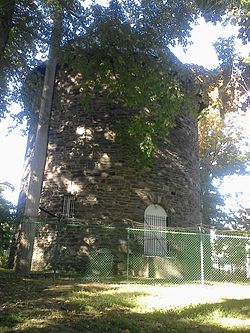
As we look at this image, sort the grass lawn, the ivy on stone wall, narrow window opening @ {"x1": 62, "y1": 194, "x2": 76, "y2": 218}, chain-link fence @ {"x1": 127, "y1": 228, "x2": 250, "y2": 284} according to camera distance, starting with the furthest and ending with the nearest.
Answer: narrow window opening @ {"x1": 62, "y1": 194, "x2": 76, "y2": 218} → chain-link fence @ {"x1": 127, "y1": 228, "x2": 250, "y2": 284} → the ivy on stone wall → the grass lawn

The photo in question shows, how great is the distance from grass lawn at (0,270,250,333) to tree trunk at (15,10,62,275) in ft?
4.43

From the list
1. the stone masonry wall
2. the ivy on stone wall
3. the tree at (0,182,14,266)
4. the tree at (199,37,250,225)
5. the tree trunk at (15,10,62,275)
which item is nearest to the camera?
the tree at (0,182,14,266)

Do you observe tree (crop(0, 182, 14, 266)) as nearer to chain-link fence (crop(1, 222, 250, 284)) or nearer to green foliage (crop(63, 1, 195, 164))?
chain-link fence (crop(1, 222, 250, 284))

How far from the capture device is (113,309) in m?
7.26

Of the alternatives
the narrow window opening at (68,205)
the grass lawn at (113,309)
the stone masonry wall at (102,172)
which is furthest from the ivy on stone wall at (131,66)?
the grass lawn at (113,309)

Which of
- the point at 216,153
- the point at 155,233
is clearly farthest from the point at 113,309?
the point at 216,153

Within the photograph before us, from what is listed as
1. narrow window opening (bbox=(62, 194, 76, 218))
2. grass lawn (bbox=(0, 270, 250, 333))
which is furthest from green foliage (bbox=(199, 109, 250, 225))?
grass lawn (bbox=(0, 270, 250, 333))

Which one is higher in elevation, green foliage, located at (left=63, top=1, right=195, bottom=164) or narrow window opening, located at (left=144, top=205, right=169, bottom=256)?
green foliage, located at (left=63, top=1, right=195, bottom=164)

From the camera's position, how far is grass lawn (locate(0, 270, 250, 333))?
5891 mm

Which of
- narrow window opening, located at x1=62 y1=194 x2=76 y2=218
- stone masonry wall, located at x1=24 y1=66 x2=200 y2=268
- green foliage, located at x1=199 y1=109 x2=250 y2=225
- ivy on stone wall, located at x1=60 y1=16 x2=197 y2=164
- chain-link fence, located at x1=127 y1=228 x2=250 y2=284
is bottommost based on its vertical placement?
chain-link fence, located at x1=127 y1=228 x2=250 y2=284

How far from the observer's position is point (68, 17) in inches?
465

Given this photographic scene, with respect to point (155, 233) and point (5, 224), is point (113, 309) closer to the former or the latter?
point (5, 224)

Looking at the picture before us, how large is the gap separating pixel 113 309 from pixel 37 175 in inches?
258

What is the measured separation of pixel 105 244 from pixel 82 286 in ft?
12.2
